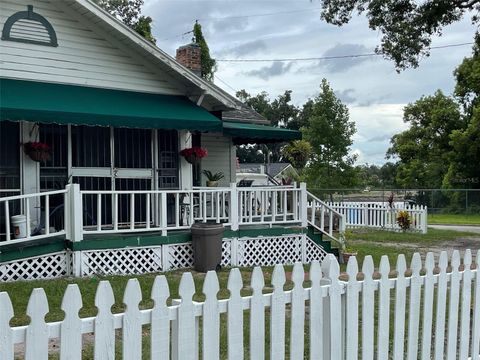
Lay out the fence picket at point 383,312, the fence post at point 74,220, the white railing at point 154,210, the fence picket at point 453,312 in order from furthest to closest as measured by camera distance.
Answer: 1. the white railing at point 154,210
2. the fence post at point 74,220
3. the fence picket at point 453,312
4. the fence picket at point 383,312

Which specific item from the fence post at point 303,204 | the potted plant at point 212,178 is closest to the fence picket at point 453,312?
the fence post at point 303,204

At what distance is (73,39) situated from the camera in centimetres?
1142

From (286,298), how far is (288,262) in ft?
28.9

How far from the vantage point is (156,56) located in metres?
11.9

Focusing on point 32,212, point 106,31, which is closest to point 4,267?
point 32,212

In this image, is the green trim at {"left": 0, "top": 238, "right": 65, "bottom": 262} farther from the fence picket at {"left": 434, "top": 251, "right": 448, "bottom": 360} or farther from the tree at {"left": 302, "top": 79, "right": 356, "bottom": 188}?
the tree at {"left": 302, "top": 79, "right": 356, "bottom": 188}

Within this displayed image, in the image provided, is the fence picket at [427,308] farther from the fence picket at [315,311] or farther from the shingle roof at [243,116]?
the shingle roof at [243,116]

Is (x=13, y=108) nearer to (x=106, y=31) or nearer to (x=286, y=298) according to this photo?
(x=106, y=31)

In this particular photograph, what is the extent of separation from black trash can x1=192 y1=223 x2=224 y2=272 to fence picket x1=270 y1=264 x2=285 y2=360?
700cm

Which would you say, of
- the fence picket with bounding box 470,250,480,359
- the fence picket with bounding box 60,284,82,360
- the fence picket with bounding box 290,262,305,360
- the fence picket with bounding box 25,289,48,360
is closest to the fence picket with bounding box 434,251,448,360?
the fence picket with bounding box 470,250,480,359

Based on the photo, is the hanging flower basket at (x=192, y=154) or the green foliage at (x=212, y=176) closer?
the hanging flower basket at (x=192, y=154)

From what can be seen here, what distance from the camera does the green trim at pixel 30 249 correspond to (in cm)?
894

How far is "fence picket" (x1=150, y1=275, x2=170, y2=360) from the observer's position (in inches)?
112

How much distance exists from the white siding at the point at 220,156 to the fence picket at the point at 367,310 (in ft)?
37.2
